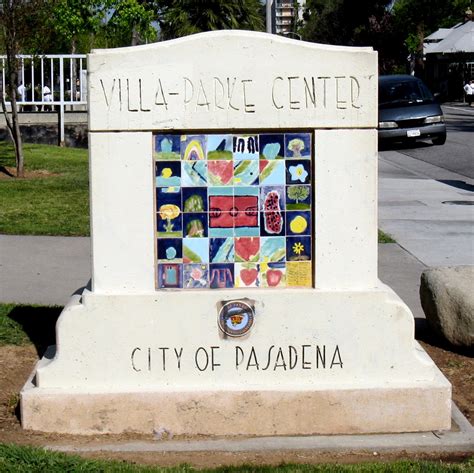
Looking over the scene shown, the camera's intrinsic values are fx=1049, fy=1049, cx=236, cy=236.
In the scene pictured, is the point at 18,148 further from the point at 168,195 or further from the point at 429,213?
the point at 168,195

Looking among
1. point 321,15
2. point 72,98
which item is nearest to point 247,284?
point 72,98

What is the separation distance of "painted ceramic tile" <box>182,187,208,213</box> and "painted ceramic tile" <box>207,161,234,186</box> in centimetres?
7

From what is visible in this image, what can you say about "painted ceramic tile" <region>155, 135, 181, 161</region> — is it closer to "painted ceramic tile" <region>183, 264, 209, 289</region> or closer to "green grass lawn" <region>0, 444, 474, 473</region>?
"painted ceramic tile" <region>183, 264, 209, 289</region>

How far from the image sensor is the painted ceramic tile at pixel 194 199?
5.73 meters

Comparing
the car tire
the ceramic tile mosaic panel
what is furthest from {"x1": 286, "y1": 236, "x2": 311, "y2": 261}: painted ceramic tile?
the car tire

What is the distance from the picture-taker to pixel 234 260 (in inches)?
228

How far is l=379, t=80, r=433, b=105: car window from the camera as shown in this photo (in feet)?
85.2

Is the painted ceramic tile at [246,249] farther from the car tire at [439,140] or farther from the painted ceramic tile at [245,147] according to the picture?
the car tire at [439,140]

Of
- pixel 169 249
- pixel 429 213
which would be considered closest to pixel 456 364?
pixel 169 249

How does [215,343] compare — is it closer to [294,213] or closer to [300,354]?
[300,354]

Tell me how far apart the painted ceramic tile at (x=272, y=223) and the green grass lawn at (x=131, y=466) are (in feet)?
4.34

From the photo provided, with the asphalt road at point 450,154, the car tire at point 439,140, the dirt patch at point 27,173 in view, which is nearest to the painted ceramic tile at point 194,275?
the dirt patch at point 27,173

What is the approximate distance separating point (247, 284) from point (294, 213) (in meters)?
0.47

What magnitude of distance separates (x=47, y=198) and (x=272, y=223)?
8.78 metres
